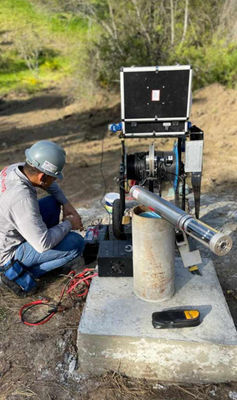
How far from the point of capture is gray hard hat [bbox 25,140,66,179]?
2.83 metres

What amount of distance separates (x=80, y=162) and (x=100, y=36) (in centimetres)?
566

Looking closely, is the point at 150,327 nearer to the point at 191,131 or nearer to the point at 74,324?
the point at 74,324

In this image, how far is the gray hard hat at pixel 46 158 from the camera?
2835mm

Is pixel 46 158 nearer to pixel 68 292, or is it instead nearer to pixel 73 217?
pixel 73 217

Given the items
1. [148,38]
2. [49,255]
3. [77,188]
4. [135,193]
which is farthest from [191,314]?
[148,38]

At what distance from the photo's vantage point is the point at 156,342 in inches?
86.7

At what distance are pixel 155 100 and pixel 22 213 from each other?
1.57 meters

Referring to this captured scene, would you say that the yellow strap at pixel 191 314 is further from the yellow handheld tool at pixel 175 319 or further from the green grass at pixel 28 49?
the green grass at pixel 28 49

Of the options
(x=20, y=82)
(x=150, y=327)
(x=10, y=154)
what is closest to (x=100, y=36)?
(x=10, y=154)

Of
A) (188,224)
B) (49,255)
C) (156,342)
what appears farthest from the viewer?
(49,255)

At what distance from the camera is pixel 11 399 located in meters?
2.29

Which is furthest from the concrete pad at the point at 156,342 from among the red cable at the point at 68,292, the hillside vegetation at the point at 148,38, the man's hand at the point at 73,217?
the hillside vegetation at the point at 148,38

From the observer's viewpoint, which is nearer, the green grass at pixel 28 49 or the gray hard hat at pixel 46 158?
the gray hard hat at pixel 46 158

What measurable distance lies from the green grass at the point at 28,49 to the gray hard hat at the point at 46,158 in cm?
1421
